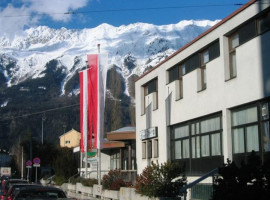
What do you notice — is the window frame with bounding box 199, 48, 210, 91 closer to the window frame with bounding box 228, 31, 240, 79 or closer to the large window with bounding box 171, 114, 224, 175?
the large window with bounding box 171, 114, 224, 175

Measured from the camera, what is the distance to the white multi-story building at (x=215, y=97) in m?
18.2

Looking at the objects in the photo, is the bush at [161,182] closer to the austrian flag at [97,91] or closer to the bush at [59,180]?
the austrian flag at [97,91]

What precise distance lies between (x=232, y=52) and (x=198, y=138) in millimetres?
5361

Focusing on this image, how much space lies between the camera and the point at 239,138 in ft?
64.8

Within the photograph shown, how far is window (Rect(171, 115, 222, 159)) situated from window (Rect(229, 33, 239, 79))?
7.39 feet

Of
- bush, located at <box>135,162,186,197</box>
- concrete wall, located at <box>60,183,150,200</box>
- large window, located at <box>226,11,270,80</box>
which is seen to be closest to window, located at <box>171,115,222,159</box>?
bush, located at <box>135,162,186,197</box>

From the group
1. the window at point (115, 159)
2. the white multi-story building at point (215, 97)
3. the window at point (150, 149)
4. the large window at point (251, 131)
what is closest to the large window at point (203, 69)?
the white multi-story building at point (215, 97)

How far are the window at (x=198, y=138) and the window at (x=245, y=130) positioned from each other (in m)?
1.31

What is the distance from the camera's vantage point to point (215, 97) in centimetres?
2159

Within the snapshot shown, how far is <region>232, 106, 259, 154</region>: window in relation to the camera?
18531 mm

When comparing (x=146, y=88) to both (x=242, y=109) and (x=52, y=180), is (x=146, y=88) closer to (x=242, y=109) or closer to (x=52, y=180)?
(x=242, y=109)

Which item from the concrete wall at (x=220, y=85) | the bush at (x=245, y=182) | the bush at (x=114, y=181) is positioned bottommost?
the bush at (x=114, y=181)

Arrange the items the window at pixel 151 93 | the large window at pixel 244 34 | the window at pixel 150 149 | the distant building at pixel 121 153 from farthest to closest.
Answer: the distant building at pixel 121 153 < the window at pixel 151 93 < the window at pixel 150 149 < the large window at pixel 244 34

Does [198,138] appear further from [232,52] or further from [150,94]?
[150,94]
